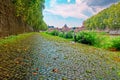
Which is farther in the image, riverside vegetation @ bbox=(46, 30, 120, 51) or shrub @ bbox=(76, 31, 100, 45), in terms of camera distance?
shrub @ bbox=(76, 31, 100, 45)

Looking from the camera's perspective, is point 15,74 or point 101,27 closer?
point 15,74

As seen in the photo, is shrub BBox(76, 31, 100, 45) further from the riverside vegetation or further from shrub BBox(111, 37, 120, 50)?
shrub BBox(111, 37, 120, 50)

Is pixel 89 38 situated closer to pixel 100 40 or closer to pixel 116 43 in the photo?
pixel 100 40

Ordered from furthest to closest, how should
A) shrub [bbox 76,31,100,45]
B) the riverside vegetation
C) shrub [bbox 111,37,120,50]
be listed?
shrub [bbox 76,31,100,45], the riverside vegetation, shrub [bbox 111,37,120,50]

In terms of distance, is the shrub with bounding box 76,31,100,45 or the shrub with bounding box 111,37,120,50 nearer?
the shrub with bounding box 111,37,120,50

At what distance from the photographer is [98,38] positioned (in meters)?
24.5

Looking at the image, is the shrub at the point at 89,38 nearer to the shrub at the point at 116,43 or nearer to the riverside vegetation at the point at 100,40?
the riverside vegetation at the point at 100,40

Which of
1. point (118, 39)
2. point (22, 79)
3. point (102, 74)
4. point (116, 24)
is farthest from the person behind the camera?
point (116, 24)

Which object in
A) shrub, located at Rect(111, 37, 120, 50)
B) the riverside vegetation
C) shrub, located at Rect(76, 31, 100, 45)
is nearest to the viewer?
shrub, located at Rect(111, 37, 120, 50)

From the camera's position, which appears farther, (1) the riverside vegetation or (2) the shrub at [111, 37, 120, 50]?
(1) the riverside vegetation

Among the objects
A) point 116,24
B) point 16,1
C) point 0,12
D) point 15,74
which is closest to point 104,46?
point 0,12

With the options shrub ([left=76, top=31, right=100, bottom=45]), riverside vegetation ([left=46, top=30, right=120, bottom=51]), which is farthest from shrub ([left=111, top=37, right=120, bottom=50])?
shrub ([left=76, top=31, right=100, bottom=45])

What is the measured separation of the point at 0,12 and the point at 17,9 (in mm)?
10963

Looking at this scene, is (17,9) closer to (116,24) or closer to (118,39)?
(118,39)
